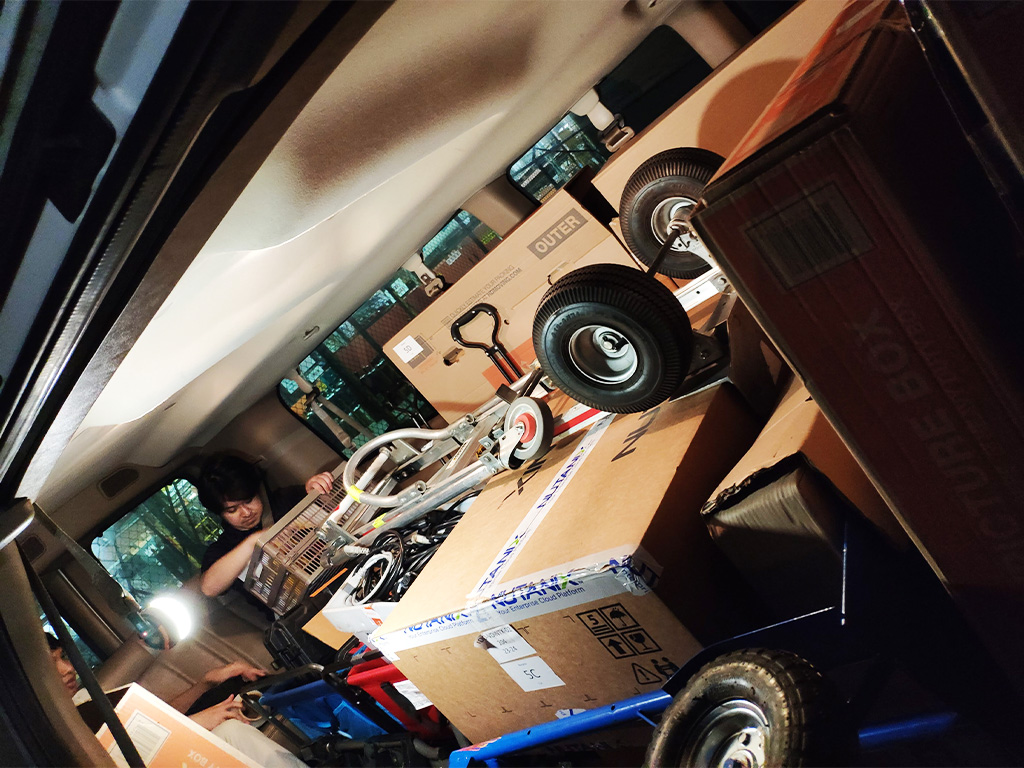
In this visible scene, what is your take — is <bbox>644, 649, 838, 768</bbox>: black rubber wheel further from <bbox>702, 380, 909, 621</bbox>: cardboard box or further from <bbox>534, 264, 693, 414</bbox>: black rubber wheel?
<bbox>534, 264, 693, 414</bbox>: black rubber wheel

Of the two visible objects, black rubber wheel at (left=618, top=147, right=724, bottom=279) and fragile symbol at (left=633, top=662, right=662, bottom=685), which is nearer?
fragile symbol at (left=633, top=662, right=662, bottom=685)

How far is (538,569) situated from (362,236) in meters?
1.39

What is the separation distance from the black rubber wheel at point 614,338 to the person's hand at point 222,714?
1883mm

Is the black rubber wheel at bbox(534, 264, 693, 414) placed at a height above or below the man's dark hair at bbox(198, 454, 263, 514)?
below

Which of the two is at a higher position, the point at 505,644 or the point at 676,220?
the point at 676,220

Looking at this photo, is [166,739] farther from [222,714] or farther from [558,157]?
[558,157]

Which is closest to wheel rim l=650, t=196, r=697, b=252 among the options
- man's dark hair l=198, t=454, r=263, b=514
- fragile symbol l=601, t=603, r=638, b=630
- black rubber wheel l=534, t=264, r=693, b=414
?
black rubber wheel l=534, t=264, r=693, b=414

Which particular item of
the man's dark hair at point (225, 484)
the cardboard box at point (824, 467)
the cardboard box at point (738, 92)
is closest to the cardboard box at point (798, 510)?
the cardboard box at point (824, 467)

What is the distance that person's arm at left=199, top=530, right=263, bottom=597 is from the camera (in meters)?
3.29

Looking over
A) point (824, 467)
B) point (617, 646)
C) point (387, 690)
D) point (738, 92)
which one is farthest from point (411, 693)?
Result: point (738, 92)

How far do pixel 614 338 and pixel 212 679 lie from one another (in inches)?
105

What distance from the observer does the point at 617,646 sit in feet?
4.05

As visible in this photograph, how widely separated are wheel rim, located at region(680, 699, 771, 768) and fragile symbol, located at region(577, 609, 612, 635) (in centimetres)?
29

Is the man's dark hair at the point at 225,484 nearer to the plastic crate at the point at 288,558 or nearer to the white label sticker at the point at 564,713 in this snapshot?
the plastic crate at the point at 288,558
